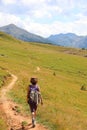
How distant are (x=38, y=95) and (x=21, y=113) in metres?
3.85

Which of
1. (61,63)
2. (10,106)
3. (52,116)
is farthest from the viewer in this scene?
(61,63)

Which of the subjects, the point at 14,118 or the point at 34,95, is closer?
the point at 34,95

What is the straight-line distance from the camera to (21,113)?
2498cm

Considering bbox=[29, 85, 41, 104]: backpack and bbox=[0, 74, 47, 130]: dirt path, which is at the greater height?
bbox=[29, 85, 41, 104]: backpack

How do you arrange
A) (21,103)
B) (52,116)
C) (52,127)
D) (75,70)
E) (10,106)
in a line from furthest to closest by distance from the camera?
(75,70)
(21,103)
(10,106)
(52,116)
(52,127)

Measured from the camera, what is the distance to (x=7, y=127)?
20875mm

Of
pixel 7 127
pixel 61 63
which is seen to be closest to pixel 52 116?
pixel 7 127

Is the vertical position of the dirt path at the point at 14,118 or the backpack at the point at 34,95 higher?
the backpack at the point at 34,95

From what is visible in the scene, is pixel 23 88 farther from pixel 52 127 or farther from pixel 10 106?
pixel 52 127

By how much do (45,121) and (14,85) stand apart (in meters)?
16.7

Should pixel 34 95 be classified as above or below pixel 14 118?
above

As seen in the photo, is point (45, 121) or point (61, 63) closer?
point (45, 121)

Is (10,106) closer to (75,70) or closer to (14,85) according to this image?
(14,85)

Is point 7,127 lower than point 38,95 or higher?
lower
